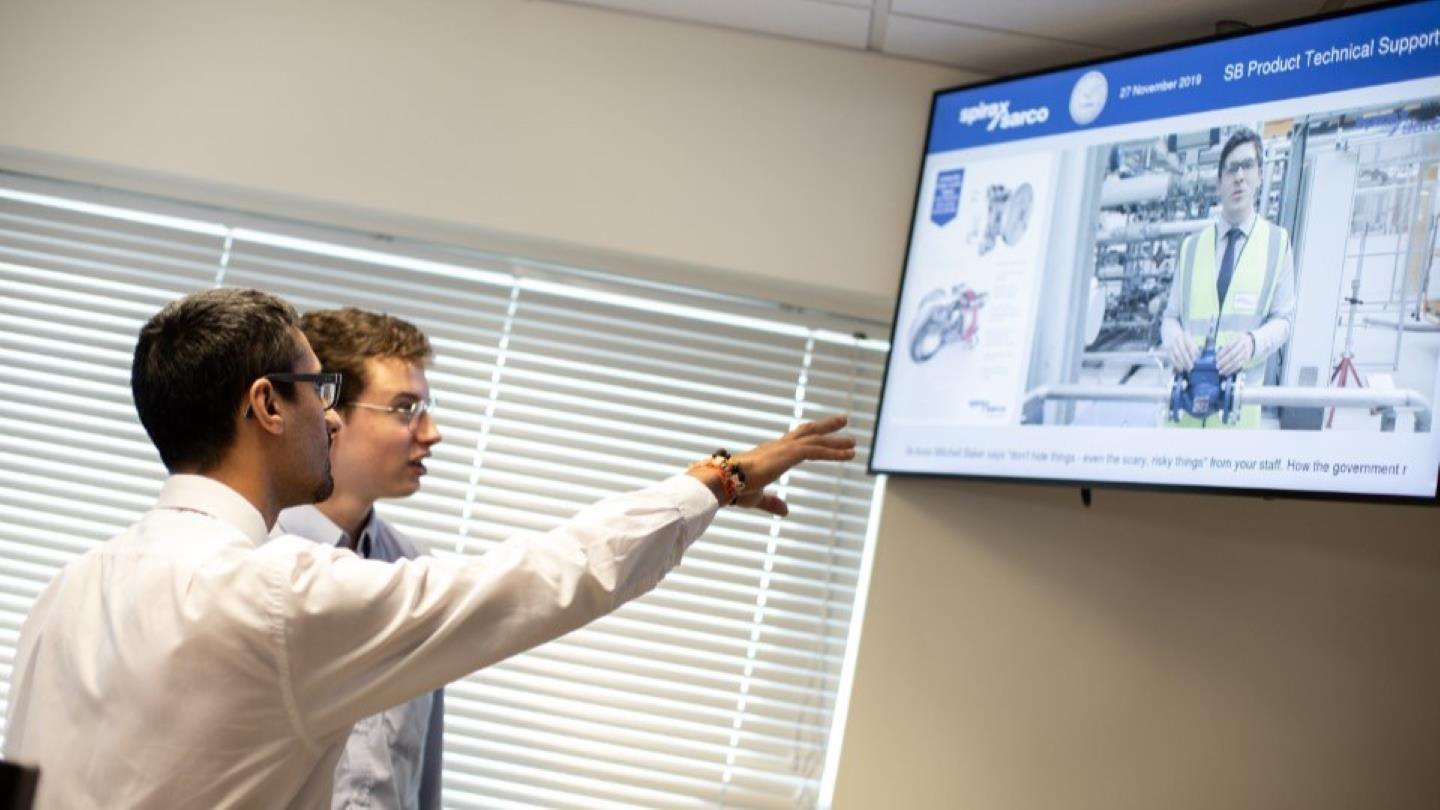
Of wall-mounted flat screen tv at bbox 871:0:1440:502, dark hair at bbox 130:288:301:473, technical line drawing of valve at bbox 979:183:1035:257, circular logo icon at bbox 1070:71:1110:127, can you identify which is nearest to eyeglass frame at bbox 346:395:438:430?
dark hair at bbox 130:288:301:473

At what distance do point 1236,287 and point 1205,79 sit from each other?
456mm

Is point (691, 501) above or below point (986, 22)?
below

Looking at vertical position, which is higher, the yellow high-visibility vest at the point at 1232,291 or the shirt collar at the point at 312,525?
the yellow high-visibility vest at the point at 1232,291

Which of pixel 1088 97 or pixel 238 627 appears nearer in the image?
pixel 238 627

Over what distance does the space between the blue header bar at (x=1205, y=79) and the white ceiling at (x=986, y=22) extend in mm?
122

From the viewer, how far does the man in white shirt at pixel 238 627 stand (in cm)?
160

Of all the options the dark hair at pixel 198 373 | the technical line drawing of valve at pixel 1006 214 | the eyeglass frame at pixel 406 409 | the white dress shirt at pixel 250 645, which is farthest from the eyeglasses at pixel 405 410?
the technical line drawing of valve at pixel 1006 214

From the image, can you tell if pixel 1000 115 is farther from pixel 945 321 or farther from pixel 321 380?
pixel 321 380

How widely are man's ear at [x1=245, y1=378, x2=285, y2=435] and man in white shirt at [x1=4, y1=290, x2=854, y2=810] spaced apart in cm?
1

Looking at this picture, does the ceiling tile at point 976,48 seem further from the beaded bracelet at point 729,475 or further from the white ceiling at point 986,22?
the beaded bracelet at point 729,475

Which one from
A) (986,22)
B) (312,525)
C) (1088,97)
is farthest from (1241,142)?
(312,525)

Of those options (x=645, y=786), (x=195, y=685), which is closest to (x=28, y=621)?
(x=195, y=685)

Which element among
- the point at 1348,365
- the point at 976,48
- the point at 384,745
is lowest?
the point at 384,745

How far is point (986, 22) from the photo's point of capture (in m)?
3.31
